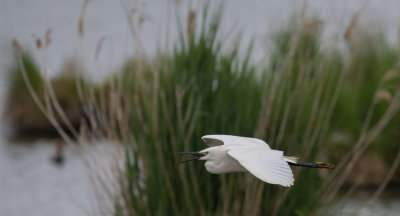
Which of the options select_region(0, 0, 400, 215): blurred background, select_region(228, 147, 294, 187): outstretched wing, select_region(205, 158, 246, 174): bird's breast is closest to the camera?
select_region(228, 147, 294, 187): outstretched wing

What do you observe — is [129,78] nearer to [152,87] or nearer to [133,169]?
[152,87]

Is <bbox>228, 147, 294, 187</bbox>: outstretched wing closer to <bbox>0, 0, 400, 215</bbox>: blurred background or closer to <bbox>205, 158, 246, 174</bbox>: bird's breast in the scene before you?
<bbox>205, 158, 246, 174</bbox>: bird's breast

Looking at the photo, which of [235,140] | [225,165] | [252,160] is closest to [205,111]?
[235,140]

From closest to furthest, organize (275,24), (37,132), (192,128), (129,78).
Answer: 1. (192,128)
2. (129,78)
3. (275,24)
4. (37,132)

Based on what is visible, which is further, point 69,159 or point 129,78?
point 69,159

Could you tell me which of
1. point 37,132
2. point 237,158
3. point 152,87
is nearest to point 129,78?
point 152,87

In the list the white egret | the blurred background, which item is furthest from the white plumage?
the blurred background

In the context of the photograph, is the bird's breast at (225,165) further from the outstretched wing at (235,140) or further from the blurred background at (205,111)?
the blurred background at (205,111)

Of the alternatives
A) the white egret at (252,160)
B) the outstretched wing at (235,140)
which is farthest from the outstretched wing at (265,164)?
the outstretched wing at (235,140)
